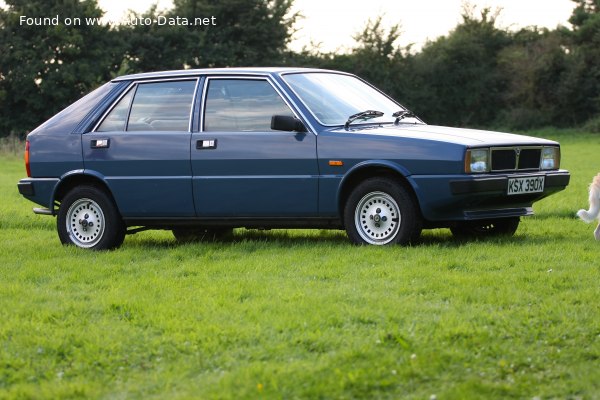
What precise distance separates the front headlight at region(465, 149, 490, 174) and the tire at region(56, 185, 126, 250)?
3532 millimetres

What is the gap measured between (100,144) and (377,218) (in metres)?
2.92

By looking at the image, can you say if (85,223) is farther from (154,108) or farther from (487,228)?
(487,228)

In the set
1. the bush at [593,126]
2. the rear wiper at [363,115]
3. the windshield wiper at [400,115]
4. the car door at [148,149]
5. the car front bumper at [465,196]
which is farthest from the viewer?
the bush at [593,126]

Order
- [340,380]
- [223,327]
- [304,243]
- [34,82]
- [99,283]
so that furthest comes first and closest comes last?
1. [34,82]
2. [304,243]
3. [99,283]
4. [223,327]
5. [340,380]

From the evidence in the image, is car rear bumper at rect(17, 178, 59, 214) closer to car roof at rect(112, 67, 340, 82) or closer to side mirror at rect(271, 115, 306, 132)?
car roof at rect(112, 67, 340, 82)

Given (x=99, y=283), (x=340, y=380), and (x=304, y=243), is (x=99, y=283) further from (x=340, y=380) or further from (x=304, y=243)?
(x=340, y=380)

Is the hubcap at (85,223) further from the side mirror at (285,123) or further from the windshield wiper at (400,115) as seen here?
the windshield wiper at (400,115)

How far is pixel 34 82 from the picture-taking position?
5384 cm

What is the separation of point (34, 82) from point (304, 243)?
45678mm

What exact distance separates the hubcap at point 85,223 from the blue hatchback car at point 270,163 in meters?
0.01

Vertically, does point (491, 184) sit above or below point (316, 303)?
above

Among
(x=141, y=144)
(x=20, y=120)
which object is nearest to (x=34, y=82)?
(x=20, y=120)

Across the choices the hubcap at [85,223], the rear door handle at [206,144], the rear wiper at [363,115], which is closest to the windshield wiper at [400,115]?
the rear wiper at [363,115]

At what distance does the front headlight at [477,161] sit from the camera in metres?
9.46
